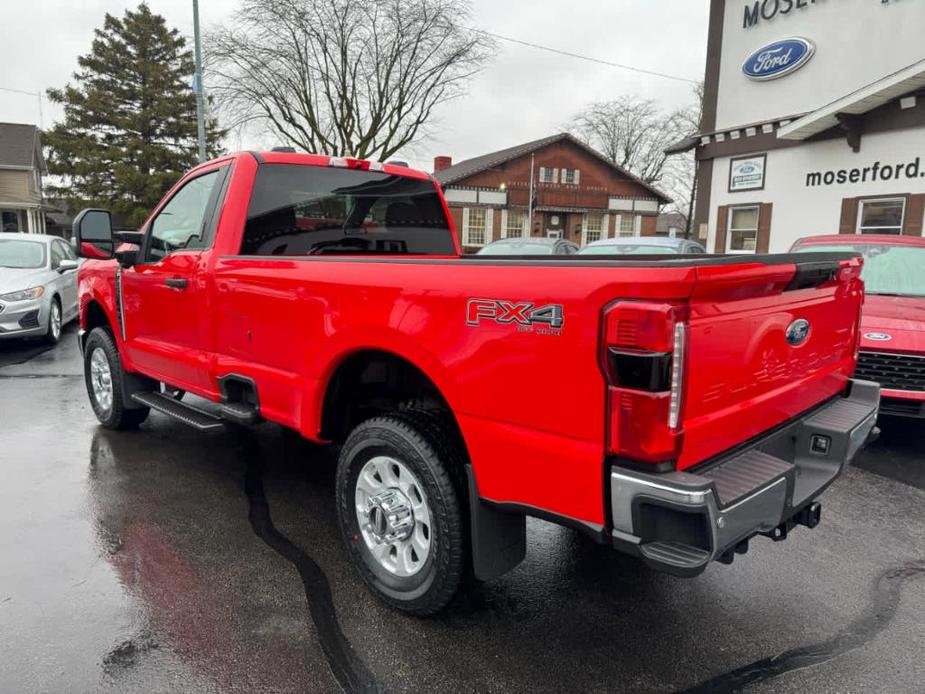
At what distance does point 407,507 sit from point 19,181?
148 feet

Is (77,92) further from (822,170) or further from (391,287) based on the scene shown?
(391,287)

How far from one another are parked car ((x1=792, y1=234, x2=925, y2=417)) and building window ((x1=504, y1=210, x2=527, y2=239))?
3343 cm

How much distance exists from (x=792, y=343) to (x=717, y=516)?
38.0 inches

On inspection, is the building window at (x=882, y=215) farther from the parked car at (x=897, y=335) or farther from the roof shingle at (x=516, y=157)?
the roof shingle at (x=516, y=157)

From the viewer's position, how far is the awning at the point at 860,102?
1227cm

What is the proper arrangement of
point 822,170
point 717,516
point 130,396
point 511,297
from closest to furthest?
point 717,516 < point 511,297 < point 130,396 < point 822,170

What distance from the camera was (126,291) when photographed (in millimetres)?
4754

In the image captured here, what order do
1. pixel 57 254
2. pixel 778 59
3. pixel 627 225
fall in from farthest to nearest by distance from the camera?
pixel 627 225 < pixel 778 59 < pixel 57 254

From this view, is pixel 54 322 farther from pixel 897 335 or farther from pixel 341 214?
pixel 897 335

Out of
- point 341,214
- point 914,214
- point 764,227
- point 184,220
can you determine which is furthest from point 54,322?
point 914,214

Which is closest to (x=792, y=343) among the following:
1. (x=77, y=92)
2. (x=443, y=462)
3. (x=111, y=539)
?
(x=443, y=462)

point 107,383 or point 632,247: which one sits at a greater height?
point 632,247

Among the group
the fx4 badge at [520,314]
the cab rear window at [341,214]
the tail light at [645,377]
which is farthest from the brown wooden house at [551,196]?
the tail light at [645,377]

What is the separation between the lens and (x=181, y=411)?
168 inches
